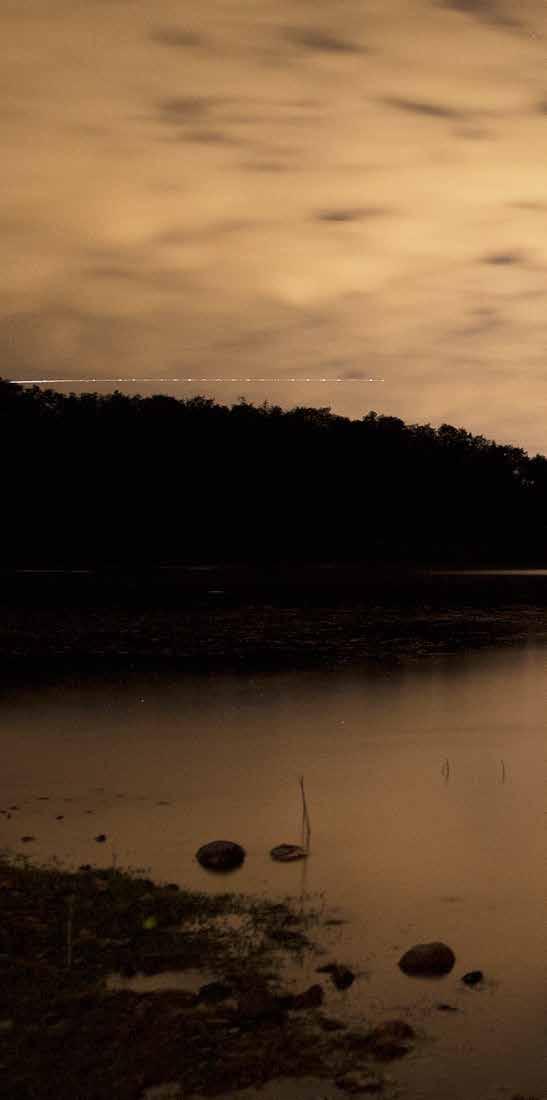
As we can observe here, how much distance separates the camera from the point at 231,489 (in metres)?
123

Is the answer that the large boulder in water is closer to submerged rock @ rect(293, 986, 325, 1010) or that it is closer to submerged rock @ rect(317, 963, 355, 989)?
submerged rock @ rect(317, 963, 355, 989)

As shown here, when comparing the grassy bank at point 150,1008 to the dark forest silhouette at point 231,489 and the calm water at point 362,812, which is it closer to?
the calm water at point 362,812

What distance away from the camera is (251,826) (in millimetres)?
12859

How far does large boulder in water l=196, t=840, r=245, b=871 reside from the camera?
10.8 meters

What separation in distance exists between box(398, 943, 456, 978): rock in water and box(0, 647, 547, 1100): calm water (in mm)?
78

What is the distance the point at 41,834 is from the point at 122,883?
236 centimetres

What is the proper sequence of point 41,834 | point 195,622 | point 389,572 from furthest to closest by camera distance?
point 389,572, point 195,622, point 41,834

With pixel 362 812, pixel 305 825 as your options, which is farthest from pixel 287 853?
pixel 362 812

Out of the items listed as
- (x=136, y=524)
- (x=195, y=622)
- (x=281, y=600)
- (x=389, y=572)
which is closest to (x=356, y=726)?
(x=195, y=622)

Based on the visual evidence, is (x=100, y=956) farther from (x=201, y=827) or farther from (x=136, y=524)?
(x=136, y=524)

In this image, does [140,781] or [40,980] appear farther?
[140,781]

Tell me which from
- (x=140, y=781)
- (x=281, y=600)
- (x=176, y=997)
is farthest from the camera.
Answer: (x=281, y=600)

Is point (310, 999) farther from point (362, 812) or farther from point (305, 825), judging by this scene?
point (362, 812)

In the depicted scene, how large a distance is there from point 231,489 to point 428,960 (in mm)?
115136
